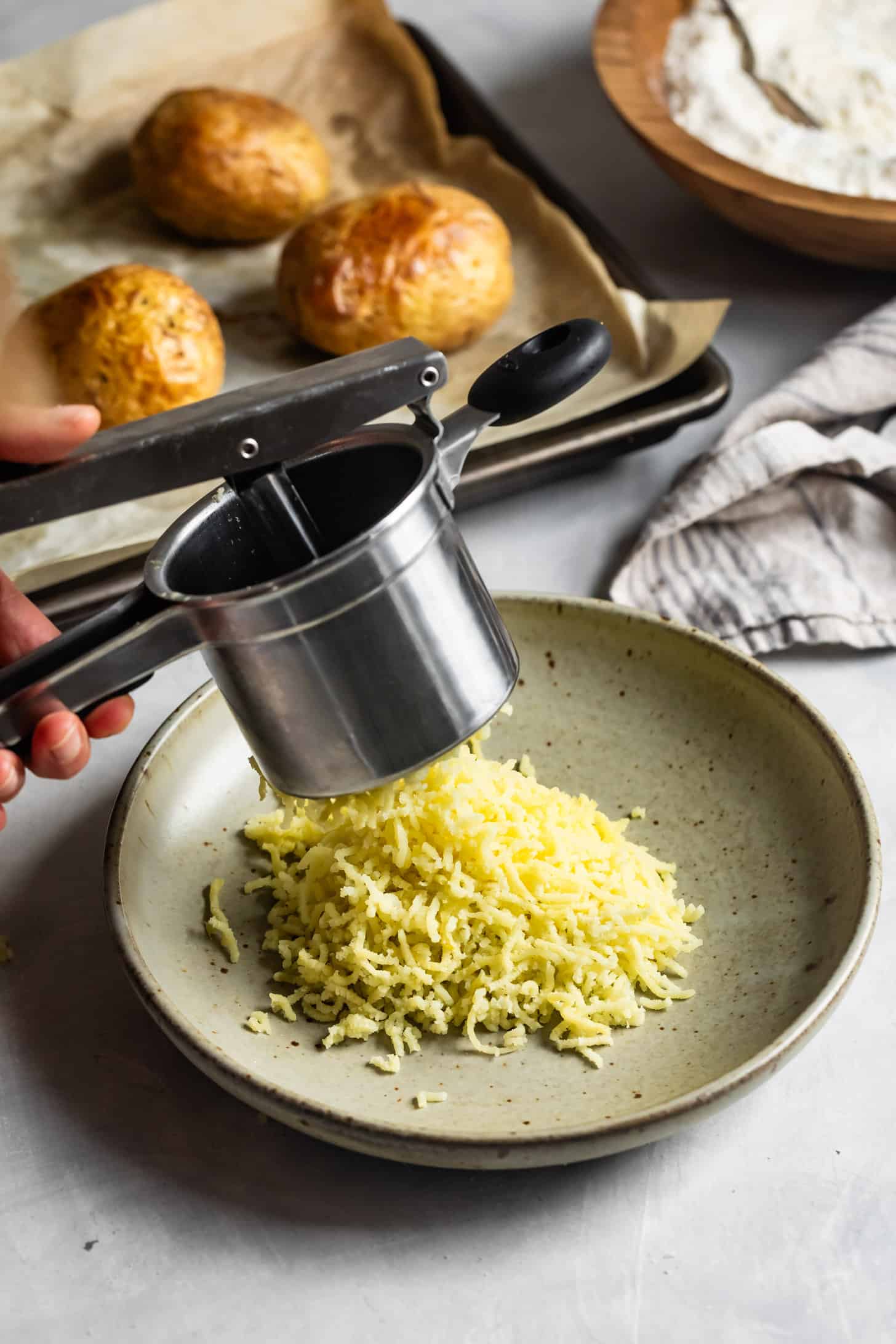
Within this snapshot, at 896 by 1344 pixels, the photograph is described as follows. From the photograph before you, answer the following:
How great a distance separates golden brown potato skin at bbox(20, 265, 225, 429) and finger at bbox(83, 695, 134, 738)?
0.70 metres

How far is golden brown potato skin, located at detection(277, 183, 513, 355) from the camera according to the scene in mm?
2166

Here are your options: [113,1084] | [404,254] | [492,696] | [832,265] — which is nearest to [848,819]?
[492,696]

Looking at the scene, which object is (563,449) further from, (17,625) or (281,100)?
(281,100)

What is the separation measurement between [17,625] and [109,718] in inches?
7.9

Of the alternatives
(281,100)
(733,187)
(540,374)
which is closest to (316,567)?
(540,374)

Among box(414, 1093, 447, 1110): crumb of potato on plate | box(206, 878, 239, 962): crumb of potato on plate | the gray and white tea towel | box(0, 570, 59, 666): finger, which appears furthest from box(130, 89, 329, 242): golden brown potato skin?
box(414, 1093, 447, 1110): crumb of potato on plate

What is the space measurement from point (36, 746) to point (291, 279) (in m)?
1.29

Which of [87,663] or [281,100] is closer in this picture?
[87,663]

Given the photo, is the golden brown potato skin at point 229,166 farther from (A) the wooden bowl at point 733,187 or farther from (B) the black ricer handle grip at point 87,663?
(B) the black ricer handle grip at point 87,663

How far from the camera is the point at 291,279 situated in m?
2.23

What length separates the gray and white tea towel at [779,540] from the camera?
70.0 inches

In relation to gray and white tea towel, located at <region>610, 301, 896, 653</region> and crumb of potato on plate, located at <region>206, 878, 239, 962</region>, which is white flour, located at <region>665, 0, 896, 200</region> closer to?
gray and white tea towel, located at <region>610, 301, 896, 653</region>

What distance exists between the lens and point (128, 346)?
2.05 meters

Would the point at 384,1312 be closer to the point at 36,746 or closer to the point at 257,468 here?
the point at 36,746
